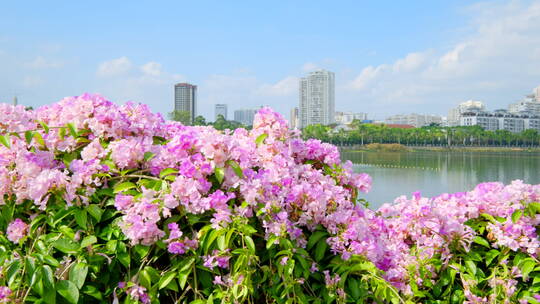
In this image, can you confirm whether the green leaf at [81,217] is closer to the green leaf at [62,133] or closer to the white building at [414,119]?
the green leaf at [62,133]

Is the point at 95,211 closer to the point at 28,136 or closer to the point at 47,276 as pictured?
the point at 47,276

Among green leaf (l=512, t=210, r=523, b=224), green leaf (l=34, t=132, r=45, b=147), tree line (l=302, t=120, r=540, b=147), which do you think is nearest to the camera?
green leaf (l=34, t=132, r=45, b=147)

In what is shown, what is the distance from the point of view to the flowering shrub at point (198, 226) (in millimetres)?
1263

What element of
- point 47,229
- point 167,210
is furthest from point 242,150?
point 47,229

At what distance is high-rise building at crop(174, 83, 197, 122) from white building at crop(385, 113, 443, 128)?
222ft

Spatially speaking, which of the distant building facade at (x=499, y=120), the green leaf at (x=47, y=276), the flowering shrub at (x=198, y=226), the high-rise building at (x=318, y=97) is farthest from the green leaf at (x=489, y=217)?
the high-rise building at (x=318, y=97)

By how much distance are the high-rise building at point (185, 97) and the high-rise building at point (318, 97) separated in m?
33.9

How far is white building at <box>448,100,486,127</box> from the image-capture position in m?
114

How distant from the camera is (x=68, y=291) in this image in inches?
47.4

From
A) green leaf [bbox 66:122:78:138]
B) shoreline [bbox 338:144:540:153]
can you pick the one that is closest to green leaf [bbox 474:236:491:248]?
green leaf [bbox 66:122:78:138]

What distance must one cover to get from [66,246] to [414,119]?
449 ft

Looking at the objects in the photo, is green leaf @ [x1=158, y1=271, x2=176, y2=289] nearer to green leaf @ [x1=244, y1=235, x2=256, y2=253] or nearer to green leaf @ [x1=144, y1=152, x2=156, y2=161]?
green leaf @ [x1=244, y1=235, x2=256, y2=253]

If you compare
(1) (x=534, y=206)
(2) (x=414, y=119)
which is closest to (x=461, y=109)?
(2) (x=414, y=119)

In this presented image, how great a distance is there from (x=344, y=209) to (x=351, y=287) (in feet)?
0.90
